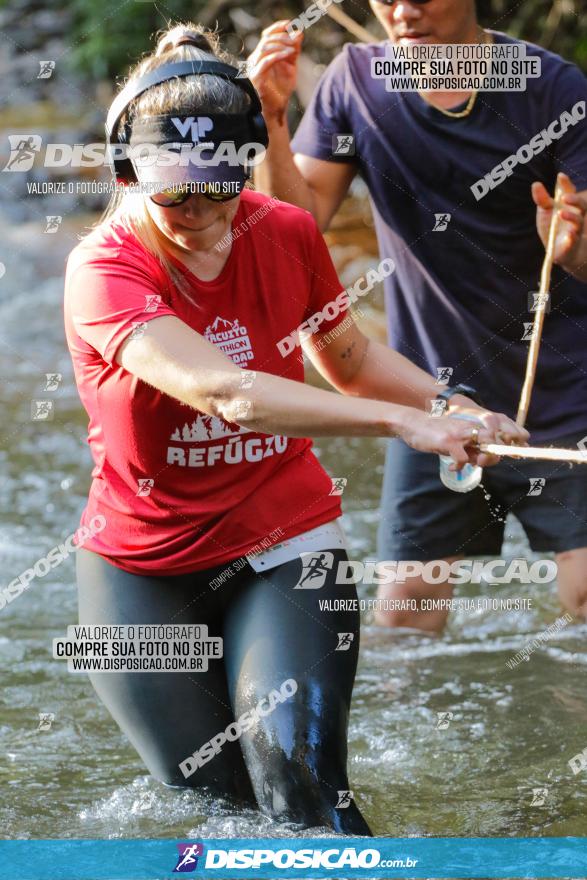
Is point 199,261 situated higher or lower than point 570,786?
higher

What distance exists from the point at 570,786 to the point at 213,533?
4.65 ft

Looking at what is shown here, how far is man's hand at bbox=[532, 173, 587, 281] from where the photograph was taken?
11.5 feet

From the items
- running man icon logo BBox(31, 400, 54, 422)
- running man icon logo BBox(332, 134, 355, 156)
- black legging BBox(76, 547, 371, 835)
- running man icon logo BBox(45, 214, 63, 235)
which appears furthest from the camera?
running man icon logo BBox(45, 214, 63, 235)

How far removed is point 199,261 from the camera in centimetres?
272

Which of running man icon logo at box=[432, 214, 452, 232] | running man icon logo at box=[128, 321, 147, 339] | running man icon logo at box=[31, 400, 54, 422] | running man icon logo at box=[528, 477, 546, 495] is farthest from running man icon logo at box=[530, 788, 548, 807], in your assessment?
running man icon logo at box=[31, 400, 54, 422]

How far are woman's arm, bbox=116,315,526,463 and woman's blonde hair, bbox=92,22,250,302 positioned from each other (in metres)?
0.22

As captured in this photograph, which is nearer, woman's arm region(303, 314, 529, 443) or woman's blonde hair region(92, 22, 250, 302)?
woman's blonde hair region(92, 22, 250, 302)

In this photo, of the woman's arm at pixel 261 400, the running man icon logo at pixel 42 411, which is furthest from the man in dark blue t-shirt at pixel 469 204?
the running man icon logo at pixel 42 411

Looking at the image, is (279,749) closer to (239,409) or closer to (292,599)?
(292,599)

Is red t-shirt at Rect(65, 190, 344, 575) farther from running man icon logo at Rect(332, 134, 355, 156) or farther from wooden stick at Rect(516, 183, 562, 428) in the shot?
running man icon logo at Rect(332, 134, 355, 156)


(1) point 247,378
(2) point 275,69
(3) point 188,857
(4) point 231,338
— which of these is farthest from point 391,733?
(2) point 275,69

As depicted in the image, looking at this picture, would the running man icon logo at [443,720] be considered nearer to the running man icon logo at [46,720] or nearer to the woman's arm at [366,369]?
the running man icon logo at [46,720]

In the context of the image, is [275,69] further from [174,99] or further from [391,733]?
[391,733]

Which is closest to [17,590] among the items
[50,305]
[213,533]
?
[213,533]
